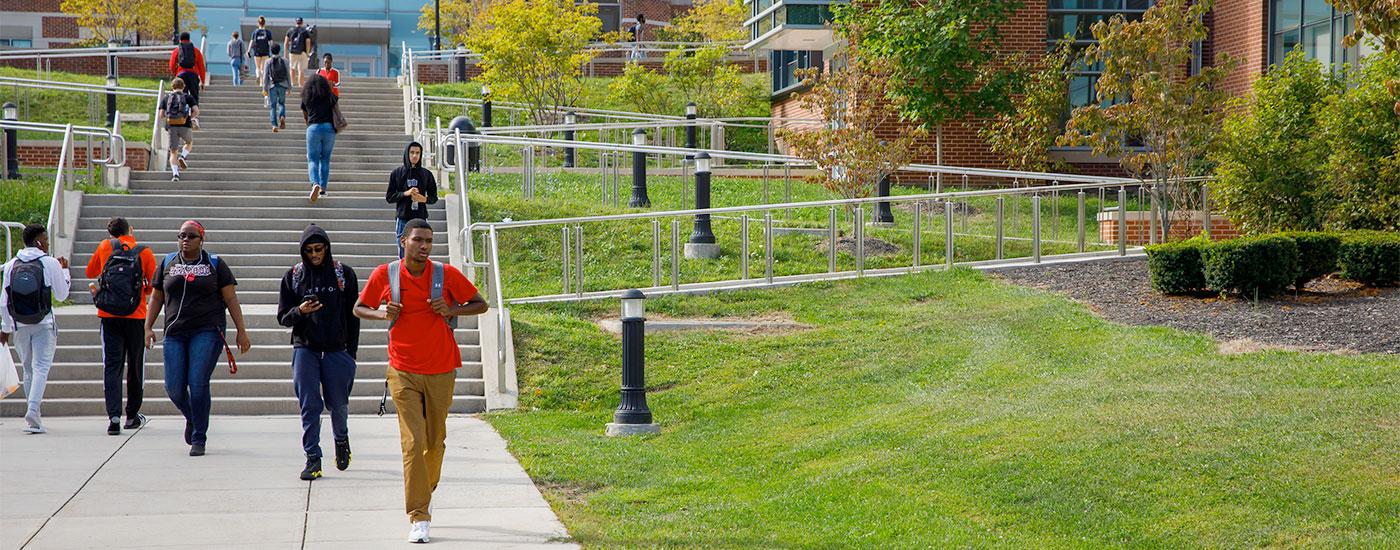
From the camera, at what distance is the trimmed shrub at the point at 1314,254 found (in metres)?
13.9

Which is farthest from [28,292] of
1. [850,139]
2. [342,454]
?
[850,139]

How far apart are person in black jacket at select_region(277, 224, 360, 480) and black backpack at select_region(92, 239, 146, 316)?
265cm

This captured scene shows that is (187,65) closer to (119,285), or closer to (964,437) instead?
(119,285)

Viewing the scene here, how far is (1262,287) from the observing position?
45.1ft

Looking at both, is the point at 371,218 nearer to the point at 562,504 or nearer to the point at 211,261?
the point at 211,261

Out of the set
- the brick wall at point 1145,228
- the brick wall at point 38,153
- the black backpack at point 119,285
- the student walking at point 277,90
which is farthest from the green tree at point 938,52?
the black backpack at point 119,285

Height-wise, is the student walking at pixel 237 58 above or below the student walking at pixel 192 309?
above

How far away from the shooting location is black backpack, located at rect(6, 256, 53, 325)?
36.1 feet

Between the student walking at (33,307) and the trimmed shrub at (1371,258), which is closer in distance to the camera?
the student walking at (33,307)

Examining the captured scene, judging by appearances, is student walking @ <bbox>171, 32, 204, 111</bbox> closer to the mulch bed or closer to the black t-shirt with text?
the mulch bed

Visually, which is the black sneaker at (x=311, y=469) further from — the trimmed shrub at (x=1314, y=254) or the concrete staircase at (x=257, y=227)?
the trimmed shrub at (x=1314, y=254)

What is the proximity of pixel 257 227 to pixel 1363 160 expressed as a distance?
12.6 metres

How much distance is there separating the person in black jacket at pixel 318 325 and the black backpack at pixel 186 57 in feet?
53.4

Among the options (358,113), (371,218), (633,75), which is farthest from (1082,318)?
(633,75)
